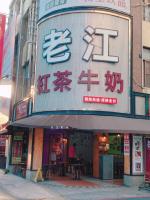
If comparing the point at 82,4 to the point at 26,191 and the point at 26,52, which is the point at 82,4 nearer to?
the point at 26,52

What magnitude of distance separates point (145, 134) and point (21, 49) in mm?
13012

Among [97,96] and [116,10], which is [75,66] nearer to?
[97,96]

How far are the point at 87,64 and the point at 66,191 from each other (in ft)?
21.9

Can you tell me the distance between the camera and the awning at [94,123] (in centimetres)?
1772

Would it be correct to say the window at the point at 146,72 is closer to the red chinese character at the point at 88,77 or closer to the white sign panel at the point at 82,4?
the white sign panel at the point at 82,4

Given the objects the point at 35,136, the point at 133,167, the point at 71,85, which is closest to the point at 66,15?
the point at 71,85

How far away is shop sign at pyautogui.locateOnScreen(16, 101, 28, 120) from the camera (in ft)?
77.0

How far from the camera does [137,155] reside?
19.7 meters

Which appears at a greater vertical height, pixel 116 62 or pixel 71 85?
pixel 116 62

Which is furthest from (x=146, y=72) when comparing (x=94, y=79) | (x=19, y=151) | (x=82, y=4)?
(x=19, y=151)

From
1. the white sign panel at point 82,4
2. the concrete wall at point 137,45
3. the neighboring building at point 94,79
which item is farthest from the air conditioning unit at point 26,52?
the concrete wall at point 137,45

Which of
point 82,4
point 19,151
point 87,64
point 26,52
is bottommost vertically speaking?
point 19,151

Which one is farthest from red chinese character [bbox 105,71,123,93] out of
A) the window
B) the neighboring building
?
the window

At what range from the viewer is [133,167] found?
763 inches
